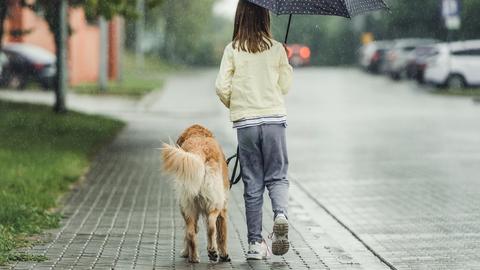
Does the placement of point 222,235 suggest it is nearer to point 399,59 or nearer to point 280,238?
point 280,238

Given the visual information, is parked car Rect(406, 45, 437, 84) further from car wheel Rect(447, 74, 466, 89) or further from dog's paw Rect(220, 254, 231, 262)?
dog's paw Rect(220, 254, 231, 262)

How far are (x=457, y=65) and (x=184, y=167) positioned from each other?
3353cm

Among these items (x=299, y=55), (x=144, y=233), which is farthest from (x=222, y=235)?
(x=299, y=55)

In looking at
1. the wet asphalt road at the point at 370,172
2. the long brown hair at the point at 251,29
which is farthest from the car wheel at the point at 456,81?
the long brown hair at the point at 251,29

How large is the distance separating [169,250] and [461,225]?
277cm

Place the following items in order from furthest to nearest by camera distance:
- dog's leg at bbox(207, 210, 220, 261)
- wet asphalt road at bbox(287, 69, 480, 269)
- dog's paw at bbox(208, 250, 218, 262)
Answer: wet asphalt road at bbox(287, 69, 480, 269), dog's paw at bbox(208, 250, 218, 262), dog's leg at bbox(207, 210, 220, 261)

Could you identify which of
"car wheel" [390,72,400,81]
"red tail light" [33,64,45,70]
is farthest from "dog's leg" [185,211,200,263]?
"car wheel" [390,72,400,81]

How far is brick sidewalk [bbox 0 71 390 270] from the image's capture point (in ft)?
25.6

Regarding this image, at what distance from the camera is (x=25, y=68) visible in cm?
3709

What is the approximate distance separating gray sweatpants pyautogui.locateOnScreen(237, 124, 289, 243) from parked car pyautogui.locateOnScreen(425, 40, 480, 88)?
1275 inches

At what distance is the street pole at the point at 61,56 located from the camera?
23.2 metres

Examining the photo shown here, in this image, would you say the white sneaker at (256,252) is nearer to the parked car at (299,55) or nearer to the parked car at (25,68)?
the parked car at (25,68)

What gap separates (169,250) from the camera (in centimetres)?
838

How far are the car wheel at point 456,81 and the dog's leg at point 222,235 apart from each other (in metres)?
33.3
